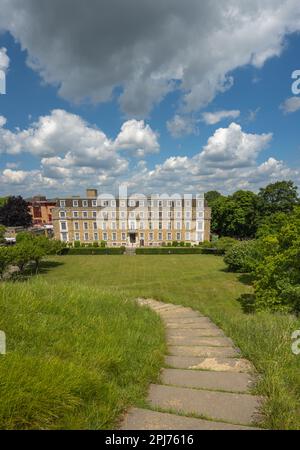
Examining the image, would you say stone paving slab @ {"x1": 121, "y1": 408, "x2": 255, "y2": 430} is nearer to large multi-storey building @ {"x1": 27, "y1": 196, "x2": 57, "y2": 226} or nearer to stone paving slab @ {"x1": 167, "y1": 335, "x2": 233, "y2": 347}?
stone paving slab @ {"x1": 167, "y1": 335, "x2": 233, "y2": 347}

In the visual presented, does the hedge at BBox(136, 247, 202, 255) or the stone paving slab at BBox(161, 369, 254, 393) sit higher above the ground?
the stone paving slab at BBox(161, 369, 254, 393)

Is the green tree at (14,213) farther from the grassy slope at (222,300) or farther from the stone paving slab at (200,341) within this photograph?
the stone paving slab at (200,341)

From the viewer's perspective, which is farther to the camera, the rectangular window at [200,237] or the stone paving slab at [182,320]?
the rectangular window at [200,237]

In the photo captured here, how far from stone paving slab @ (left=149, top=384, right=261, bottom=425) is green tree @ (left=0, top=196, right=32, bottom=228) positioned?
2799 inches

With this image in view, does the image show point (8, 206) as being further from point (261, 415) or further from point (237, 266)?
point (261, 415)

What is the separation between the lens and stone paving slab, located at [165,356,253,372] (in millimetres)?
3430

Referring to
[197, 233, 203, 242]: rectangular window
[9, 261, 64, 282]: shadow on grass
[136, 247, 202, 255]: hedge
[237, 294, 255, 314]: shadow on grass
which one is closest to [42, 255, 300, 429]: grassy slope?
[237, 294, 255, 314]: shadow on grass

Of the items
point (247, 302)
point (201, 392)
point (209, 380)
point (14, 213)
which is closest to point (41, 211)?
point (14, 213)

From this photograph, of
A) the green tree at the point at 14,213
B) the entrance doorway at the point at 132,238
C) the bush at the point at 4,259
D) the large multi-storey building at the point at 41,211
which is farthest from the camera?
the large multi-storey building at the point at 41,211

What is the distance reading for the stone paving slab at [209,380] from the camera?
2.95 m

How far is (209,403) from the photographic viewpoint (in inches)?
103

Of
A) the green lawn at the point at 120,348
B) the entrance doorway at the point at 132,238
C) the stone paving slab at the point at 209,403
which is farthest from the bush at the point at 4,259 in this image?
the entrance doorway at the point at 132,238

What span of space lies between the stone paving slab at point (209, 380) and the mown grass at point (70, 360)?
257 millimetres

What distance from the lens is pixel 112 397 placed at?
7.97 ft
